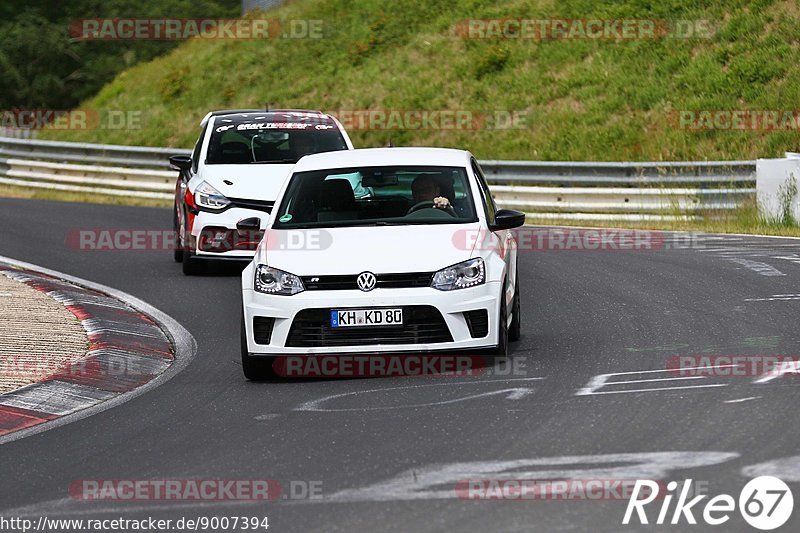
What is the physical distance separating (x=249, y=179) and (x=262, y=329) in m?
6.49

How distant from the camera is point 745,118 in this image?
1125 inches

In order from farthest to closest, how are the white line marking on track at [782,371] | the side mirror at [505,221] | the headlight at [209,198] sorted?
the headlight at [209,198]
the side mirror at [505,221]
the white line marking on track at [782,371]

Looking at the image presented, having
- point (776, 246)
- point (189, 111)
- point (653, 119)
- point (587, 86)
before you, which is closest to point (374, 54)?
point (189, 111)

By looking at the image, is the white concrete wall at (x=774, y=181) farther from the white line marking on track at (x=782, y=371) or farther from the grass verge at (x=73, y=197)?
the grass verge at (x=73, y=197)

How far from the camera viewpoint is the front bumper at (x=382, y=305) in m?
9.54

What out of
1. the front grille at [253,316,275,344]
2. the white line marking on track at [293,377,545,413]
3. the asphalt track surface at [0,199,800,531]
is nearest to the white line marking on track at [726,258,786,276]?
the asphalt track surface at [0,199,800,531]

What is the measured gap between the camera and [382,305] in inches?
375

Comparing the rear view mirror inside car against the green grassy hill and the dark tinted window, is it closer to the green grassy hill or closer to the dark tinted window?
the dark tinted window

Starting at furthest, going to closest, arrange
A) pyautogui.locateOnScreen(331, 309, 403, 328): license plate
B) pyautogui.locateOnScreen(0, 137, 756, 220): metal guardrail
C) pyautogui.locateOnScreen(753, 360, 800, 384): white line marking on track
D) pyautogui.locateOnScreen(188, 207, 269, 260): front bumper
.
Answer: pyautogui.locateOnScreen(0, 137, 756, 220): metal guardrail → pyautogui.locateOnScreen(188, 207, 269, 260): front bumper → pyautogui.locateOnScreen(331, 309, 403, 328): license plate → pyautogui.locateOnScreen(753, 360, 800, 384): white line marking on track

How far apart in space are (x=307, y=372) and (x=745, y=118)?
20.2m

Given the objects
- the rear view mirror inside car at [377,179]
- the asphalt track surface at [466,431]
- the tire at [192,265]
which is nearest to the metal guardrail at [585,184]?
the tire at [192,265]

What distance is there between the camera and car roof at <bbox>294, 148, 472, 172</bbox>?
36.3 feet

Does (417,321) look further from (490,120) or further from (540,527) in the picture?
(490,120)

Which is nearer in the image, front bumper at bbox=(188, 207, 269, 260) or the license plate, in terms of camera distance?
the license plate
